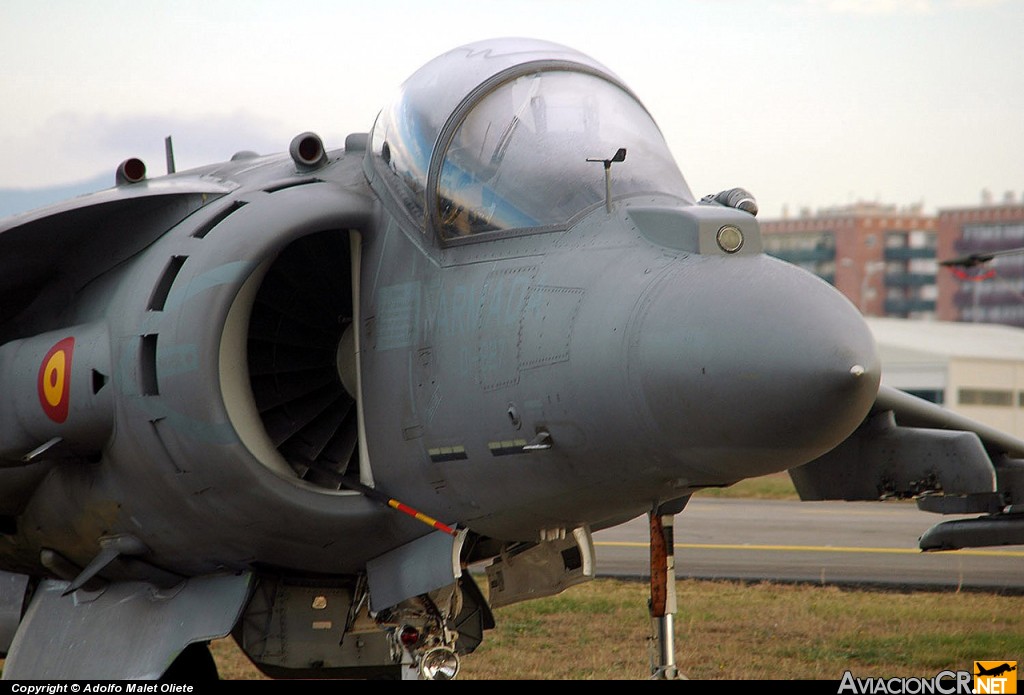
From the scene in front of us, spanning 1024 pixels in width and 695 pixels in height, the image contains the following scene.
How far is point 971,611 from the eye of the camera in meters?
11.4

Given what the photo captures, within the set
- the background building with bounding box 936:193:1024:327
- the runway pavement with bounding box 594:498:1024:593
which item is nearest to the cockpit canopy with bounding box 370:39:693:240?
the runway pavement with bounding box 594:498:1024:593

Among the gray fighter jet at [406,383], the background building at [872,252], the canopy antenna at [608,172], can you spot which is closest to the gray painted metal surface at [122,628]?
the gray fighter jet at [406,383]

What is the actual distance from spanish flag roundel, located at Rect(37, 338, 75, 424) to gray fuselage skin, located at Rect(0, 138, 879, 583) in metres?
0.05

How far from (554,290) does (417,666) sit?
6.69 feet

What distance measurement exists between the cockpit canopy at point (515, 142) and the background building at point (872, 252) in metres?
107

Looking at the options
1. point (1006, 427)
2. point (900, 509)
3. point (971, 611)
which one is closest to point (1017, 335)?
point (1006, 427)

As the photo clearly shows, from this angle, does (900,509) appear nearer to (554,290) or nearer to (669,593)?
(669,593)

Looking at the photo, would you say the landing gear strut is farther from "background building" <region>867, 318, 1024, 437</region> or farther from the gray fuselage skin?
"background building" <region>867, 318, 1024, 437</region>

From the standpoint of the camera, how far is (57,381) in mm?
6043

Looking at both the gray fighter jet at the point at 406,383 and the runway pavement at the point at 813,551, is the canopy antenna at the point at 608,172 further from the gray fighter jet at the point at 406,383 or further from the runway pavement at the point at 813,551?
the runway pavement at the point at 813,551

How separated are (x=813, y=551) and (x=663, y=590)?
33.1 feet

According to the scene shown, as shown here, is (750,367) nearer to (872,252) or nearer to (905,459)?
(905,459)

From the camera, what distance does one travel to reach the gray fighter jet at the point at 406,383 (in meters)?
4.41

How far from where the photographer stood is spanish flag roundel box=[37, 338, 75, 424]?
5.97 metres
